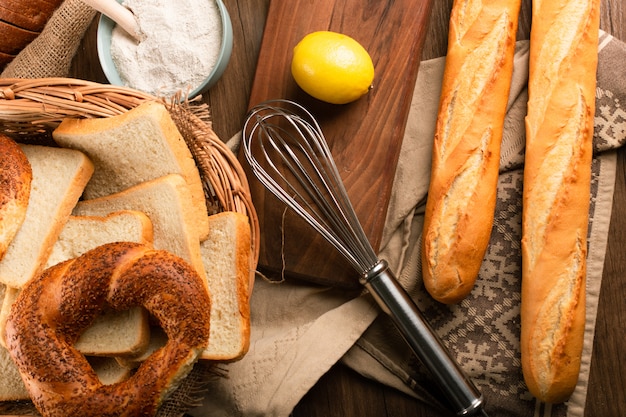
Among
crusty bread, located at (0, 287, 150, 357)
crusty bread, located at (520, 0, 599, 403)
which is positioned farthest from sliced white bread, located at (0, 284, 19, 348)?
crusty bread, located at (520, 0, 599, 403)

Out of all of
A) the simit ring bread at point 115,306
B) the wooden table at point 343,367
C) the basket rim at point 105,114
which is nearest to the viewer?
the simit ring bread at point 115,306

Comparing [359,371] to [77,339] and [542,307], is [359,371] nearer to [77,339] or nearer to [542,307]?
[542,307]

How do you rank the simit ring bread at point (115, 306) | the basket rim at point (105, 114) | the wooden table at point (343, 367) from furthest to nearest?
the wooden table at point (343, 367)
the basket rim at point (105, 114)
the simit ring bread at point (115, 306)

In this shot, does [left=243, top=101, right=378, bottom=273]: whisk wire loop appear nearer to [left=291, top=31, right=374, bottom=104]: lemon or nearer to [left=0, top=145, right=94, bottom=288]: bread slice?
[left=291, top=31, right=374, bottom=104]: lemon

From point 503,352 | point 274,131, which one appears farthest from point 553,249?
point 274,131

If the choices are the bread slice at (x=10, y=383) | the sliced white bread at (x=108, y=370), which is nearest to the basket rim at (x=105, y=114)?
the sliced white bread at (x=108, y=370)

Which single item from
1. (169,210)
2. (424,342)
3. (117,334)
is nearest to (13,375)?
(117,334)

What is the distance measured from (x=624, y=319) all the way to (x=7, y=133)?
104 cm

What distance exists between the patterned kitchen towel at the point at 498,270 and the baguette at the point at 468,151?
1.7 inches

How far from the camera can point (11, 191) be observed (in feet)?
2.75

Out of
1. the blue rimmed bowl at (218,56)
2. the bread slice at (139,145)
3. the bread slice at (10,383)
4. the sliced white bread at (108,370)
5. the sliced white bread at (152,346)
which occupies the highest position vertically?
the blue rimmed bowl at (218,56)

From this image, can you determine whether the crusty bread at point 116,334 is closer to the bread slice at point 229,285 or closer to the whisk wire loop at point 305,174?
the bread slice at point 229,285

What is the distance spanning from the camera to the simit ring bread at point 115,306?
0.76 metres

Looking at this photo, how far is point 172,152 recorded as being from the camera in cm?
86
